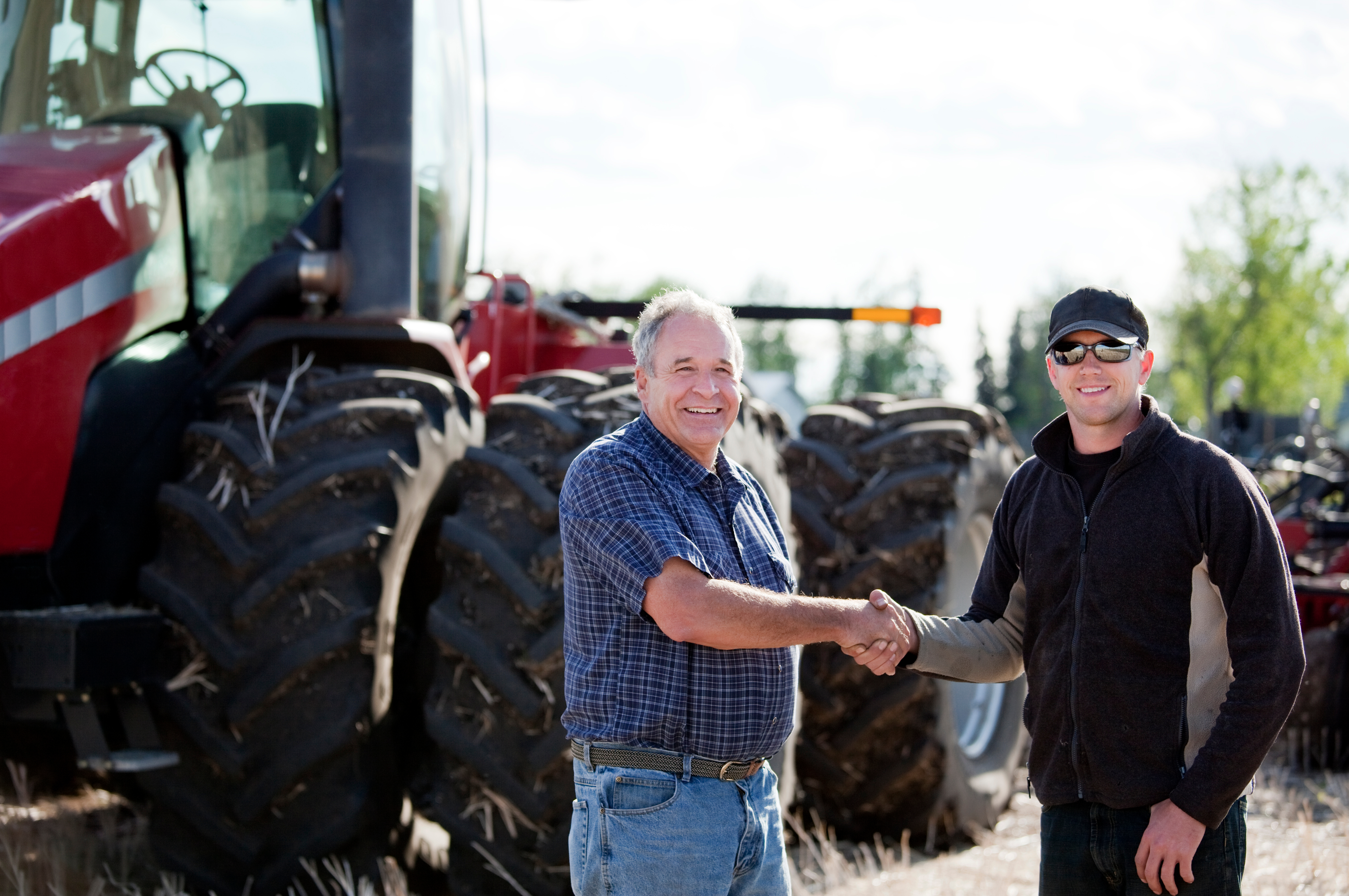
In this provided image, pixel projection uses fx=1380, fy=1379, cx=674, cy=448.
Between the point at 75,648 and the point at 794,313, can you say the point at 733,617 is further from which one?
the point at 794,313

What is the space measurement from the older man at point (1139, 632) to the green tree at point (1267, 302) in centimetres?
4120

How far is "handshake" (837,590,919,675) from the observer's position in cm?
266

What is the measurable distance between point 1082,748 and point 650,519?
2.95 ft

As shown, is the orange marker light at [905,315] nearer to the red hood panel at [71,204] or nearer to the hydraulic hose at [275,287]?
the hydraulic hose at [275,287]

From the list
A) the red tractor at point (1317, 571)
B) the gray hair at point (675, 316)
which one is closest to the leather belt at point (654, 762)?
the gray hair at point (675, 316)

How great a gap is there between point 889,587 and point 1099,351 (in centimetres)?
236

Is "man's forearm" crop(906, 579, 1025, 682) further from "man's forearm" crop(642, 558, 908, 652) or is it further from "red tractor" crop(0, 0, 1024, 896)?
"red tractor" crop(0, 0, 1024, 896)

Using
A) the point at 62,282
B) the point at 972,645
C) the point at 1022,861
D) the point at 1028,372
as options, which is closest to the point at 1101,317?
the point at 972,645

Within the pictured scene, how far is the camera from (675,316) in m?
2.64

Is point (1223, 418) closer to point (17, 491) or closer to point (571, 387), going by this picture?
point (571, 387)

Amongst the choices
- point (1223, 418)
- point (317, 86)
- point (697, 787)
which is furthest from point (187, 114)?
point (1223, 418)

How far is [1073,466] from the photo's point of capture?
2693mm

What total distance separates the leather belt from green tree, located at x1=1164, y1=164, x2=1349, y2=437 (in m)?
41.6

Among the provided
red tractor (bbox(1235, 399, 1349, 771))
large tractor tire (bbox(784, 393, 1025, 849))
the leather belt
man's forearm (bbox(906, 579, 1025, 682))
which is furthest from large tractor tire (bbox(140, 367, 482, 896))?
red tractor (bbox(1235, 399, 1349, 771))
